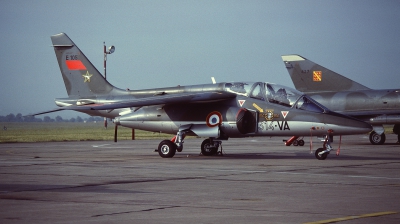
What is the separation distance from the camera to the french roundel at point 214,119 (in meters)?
19.5

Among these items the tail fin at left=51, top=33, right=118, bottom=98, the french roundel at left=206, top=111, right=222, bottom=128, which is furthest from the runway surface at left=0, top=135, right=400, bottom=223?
the tail fin at left=51, top=33, right=118, bottom=98

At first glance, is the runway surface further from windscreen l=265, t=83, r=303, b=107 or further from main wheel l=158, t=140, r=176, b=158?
main wheel l=158, t=140, r=176, b=158

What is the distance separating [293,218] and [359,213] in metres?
1.04

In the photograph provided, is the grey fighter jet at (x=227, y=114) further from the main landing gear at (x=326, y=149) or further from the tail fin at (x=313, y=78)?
the tail fin at (x=313, y=78)

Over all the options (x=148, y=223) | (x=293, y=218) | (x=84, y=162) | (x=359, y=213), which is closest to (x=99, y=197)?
(x=148, y=223)

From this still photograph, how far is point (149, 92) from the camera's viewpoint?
22.6 metres

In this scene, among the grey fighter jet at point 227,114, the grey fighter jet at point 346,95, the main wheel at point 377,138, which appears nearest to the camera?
the grey fighter jet at point 227,114

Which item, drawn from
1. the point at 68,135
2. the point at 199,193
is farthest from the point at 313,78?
the point at 68,135

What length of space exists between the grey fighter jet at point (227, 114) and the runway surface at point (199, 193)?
2.03m

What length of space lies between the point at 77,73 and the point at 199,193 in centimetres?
1406

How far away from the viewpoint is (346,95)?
31297mm

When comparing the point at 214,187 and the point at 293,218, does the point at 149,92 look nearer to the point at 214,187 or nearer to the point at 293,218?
the point at 214,187

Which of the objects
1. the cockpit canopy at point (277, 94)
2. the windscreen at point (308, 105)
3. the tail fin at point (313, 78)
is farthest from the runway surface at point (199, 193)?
the tail fin at point (313, 78)

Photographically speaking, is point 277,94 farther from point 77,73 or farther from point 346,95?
point 346,95
